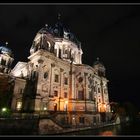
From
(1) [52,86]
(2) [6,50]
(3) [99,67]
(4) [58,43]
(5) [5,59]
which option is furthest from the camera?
(3) [99,67]

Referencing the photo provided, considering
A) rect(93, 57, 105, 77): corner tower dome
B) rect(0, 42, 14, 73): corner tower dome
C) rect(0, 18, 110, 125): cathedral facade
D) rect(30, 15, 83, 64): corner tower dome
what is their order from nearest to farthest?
rect(0, 18, 110, 125): cathedral facade, rect(30, 15, 83, 64): corner tower dome, rect(0, 42, 14, 73): corner tower dome, rect(93, 57, 105, 77): corner tower dome

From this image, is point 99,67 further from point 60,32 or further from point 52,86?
point 52,86

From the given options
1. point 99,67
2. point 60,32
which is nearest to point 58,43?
point 60,32

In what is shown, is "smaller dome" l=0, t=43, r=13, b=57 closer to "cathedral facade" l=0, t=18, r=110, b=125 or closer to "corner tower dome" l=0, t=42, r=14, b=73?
"corner tower dome" l=0, t=42, r=14, b=73

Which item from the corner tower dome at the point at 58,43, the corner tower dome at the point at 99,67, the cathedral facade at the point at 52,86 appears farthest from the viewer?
the corner tower dome at the point at 99,67

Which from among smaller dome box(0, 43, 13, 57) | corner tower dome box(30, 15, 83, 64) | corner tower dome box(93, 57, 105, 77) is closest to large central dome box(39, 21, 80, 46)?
corner tower dome box(30, 15, 83, 64)

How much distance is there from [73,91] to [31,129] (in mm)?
20514

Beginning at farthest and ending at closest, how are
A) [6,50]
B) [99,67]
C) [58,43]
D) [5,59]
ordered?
[99,67] → [6,50] → [5,59] → [58,43]

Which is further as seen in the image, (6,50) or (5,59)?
(6,50)

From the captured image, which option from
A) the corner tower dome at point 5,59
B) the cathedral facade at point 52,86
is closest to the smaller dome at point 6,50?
the corner tower dome at point 5,59

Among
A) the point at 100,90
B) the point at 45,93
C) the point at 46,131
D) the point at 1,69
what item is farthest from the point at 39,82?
the point at 100,90

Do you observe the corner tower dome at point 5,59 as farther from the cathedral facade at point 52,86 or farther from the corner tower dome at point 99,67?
the corner tower dome at point 99,67

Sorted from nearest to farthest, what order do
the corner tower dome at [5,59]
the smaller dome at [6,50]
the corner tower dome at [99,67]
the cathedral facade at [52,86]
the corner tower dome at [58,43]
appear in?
the cathedral facade at [52,86] → the corner tower dome at [58,43] → the corner tower dome at [5,59] → the smaller dome at [6,50] → the corner tower dome at [99,67]

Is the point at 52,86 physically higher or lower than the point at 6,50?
lower
